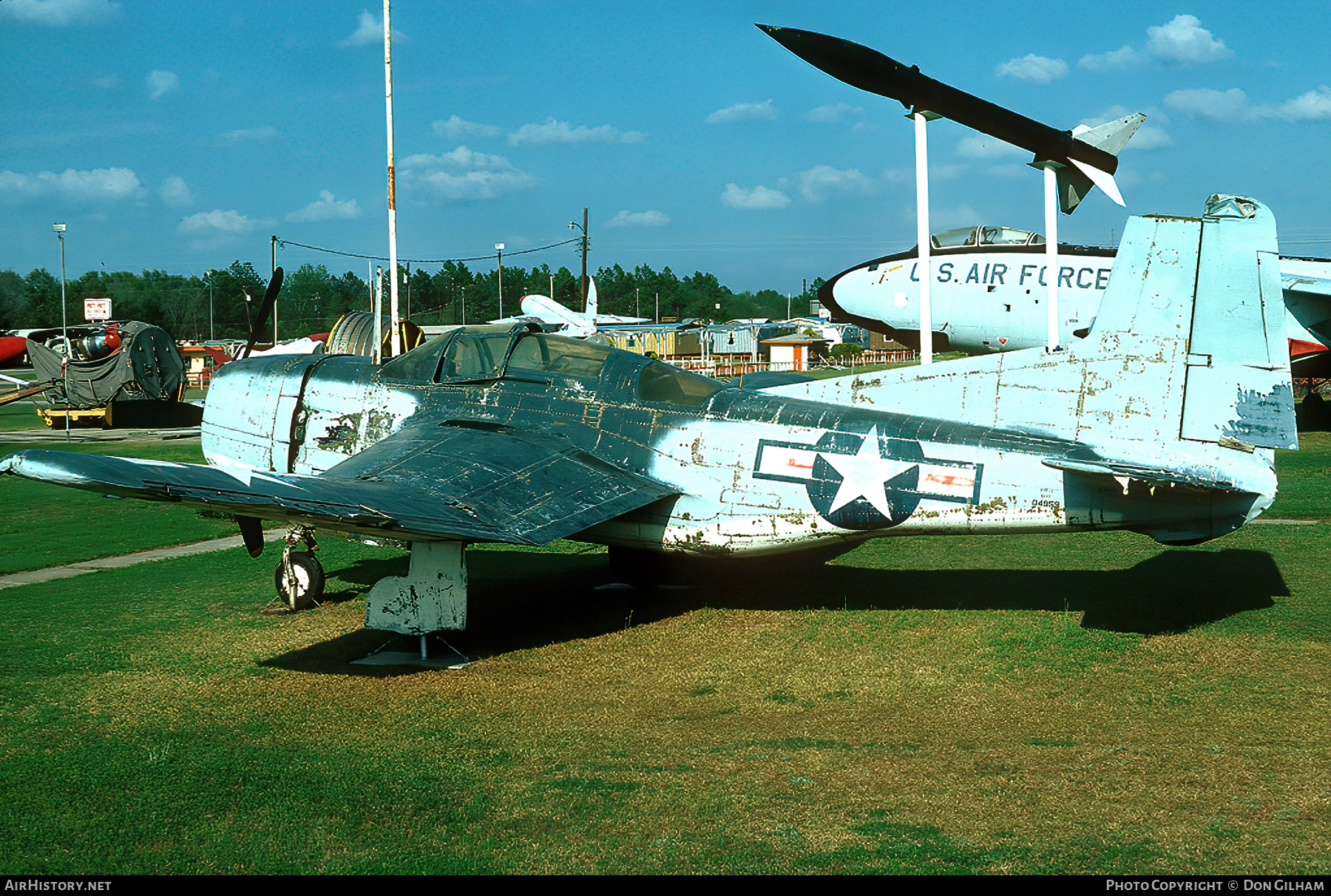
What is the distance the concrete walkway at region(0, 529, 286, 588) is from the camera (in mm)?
12703

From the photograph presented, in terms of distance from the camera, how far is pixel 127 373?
3397cm

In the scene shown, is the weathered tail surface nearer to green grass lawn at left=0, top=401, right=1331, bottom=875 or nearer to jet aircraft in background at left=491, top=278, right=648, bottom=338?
green grass lawn at left=0, top=401, right=1331, bottom=875

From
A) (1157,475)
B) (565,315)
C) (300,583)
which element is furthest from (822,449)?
Result: (565,315)

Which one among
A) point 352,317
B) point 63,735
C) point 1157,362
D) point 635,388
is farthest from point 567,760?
point 352,317

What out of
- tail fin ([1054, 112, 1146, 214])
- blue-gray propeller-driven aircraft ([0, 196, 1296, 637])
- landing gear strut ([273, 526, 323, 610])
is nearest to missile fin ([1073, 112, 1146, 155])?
tail fin ([1054, 112, 1146, 214])

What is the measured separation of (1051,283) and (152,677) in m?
12.1

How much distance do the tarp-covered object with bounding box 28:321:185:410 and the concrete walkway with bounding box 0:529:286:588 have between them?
21.2 metres

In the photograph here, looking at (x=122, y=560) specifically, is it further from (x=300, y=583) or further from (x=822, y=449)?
(x=822, y=449)

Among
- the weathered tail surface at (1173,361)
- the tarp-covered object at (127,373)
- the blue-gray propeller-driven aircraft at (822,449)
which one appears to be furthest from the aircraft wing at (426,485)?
the tarp-covered object at (127,373)

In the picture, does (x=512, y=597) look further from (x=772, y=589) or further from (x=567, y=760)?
(x=567, y=760)

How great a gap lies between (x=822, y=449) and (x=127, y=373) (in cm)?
3145

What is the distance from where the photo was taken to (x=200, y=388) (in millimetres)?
57938

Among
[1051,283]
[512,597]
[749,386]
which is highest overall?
[1051,283]

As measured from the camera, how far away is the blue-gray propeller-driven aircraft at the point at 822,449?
27.3ft
